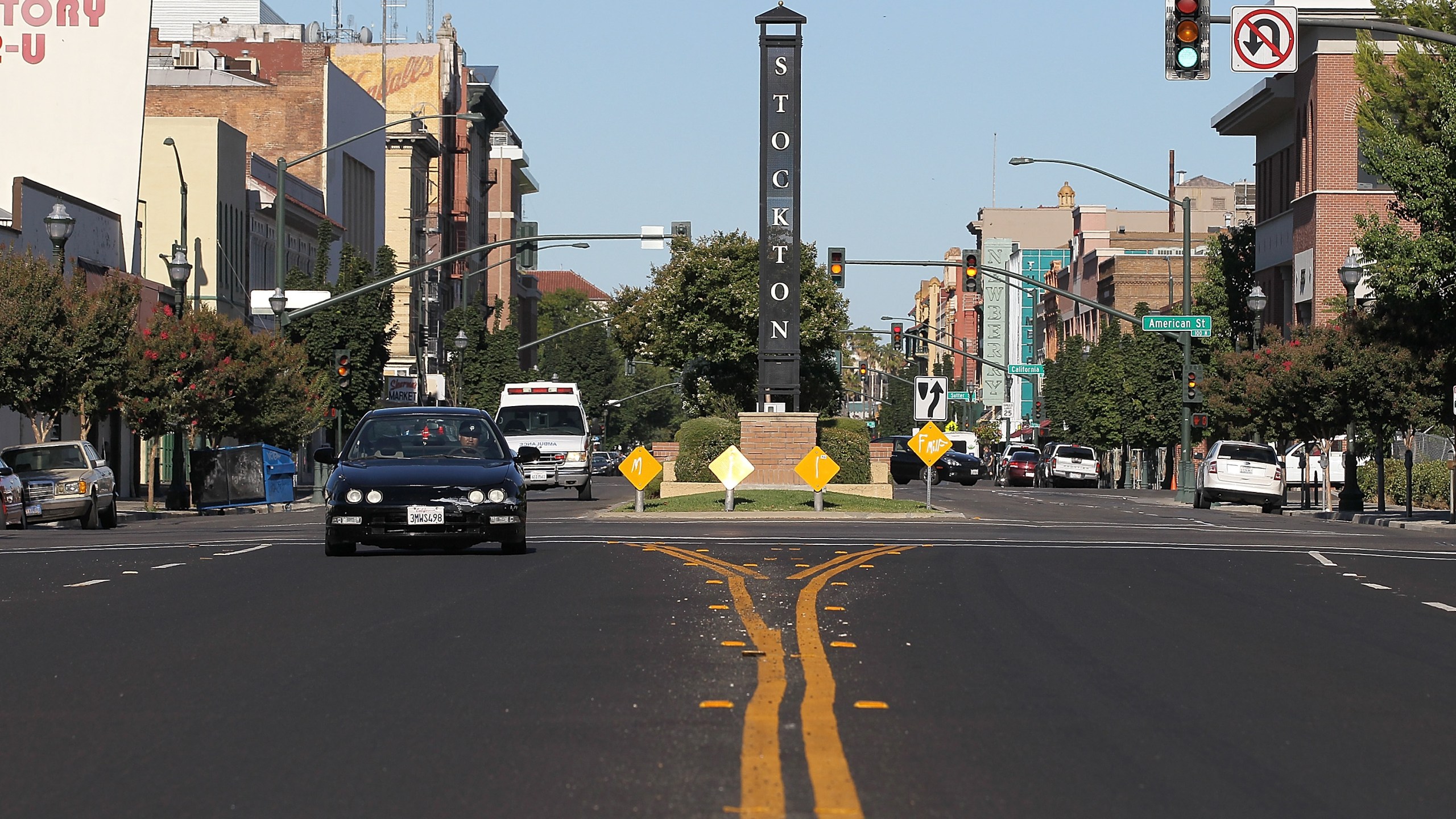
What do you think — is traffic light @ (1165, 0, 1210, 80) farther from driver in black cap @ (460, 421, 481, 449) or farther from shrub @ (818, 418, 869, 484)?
shrub @ (818, 418, 869, 484)

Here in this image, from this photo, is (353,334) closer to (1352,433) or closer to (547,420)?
(547,420)

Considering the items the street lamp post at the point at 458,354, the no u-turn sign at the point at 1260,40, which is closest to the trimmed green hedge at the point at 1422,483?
the no u-turn sign at the point at 1260,40

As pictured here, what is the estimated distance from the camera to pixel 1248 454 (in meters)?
45.5

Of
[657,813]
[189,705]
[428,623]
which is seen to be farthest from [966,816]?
[428,623]

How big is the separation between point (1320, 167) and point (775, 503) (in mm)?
33915

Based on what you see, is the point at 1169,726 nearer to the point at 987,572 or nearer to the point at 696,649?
the point at 696,649

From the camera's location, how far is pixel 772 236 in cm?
4078

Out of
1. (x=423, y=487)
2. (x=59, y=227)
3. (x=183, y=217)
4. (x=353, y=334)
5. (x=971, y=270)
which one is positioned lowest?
(x=423, y=487)

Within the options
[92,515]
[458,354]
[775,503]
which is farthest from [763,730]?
[458,354]

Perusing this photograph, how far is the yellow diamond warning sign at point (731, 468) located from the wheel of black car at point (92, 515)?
10.2 meters

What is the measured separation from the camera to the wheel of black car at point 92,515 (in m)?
31.4

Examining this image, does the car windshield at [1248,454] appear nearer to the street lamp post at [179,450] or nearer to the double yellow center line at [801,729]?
the street lamp post at [179,450]

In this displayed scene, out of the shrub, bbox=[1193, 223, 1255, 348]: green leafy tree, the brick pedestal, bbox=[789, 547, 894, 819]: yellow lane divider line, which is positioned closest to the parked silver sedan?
the brick pedestal

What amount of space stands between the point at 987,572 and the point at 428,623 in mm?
6819
